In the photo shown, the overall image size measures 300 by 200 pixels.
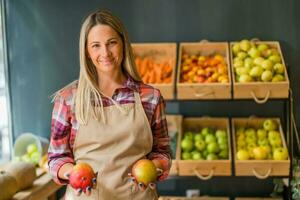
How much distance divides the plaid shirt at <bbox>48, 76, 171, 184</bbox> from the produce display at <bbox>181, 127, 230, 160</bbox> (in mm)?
1582

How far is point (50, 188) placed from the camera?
3.31m

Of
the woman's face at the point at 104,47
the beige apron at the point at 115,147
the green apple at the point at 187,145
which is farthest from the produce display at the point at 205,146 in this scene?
the woman's face at the point at 104,47

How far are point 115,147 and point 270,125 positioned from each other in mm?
2043

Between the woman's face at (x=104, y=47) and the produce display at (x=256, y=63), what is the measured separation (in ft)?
5.59

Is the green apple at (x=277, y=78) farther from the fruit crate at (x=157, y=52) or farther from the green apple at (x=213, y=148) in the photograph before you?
the fruit crate at (x=157, y=52)

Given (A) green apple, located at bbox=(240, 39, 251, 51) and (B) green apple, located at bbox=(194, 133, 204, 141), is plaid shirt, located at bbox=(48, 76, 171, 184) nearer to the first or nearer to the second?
(B) green apple, located at bbox=(194, 133, 204, 141)

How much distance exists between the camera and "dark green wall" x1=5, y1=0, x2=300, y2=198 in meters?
3.67

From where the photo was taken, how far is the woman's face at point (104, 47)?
1.64m

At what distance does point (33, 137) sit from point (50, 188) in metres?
0.58

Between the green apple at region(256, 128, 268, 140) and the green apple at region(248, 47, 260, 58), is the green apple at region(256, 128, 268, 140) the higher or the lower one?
the lower one

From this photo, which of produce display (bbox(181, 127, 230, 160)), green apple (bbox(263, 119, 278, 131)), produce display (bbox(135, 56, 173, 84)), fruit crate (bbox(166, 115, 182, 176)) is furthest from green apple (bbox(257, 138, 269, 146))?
produce display (bbox(135, 56, 173, 84))

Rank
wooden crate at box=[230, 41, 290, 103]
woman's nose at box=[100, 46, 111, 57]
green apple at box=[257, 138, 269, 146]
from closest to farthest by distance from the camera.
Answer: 1. woman's nose at box=[100, 46, 111, 57]
2. wooden crate at box=[230, 41, 290, 103]
3. green apple at box=[257, 138, 269, 146]

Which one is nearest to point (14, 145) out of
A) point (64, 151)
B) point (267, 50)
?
point (267, 50)

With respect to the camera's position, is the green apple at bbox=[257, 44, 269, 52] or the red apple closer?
the red apple
